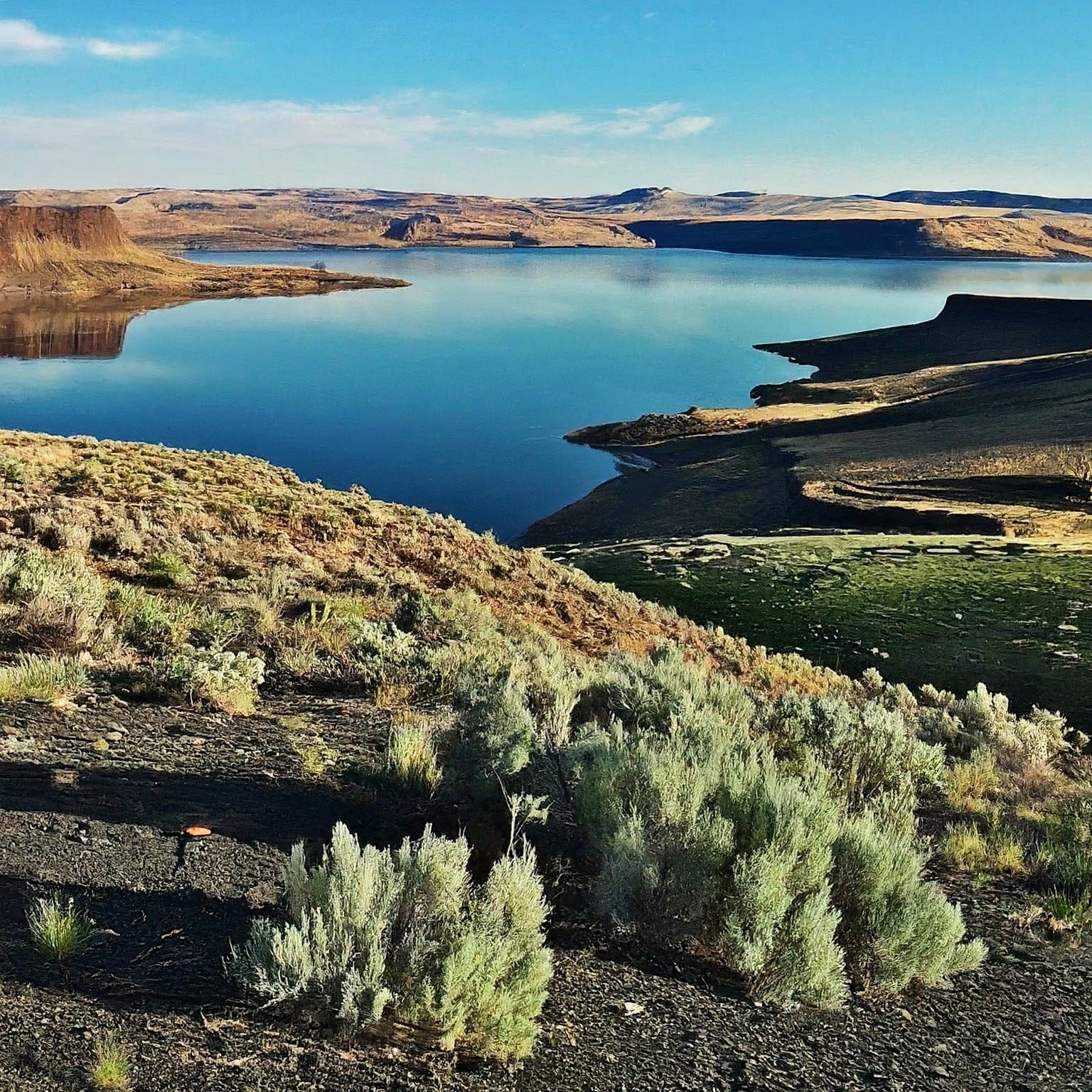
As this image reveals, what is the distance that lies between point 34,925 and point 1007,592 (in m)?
20.1

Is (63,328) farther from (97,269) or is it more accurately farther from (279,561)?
(279,561)

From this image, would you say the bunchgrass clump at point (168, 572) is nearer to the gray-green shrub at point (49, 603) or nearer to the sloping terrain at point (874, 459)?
the gray-green shrub at point (49, 603)

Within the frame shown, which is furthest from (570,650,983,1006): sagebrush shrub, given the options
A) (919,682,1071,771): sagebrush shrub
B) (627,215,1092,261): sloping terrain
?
(627,215,1092,261): sloping terrain

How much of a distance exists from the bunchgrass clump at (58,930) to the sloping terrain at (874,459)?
26.2 meters

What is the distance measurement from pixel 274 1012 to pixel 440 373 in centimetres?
6071

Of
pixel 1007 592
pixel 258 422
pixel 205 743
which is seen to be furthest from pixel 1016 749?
pixel 258 422

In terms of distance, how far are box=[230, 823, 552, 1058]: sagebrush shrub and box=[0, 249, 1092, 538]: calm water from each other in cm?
3090

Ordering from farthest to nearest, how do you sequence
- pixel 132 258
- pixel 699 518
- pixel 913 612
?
pixel 132 258 < pixel 699 518 < pixel 913 612

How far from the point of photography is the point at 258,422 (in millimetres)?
47750

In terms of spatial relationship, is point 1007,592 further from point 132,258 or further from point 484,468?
point 132,258

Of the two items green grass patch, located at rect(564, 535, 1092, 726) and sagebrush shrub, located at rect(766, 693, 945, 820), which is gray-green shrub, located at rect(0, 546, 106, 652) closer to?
sagebrush shrub, located at rect(766, 693, 945, 820)

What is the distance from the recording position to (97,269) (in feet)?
346

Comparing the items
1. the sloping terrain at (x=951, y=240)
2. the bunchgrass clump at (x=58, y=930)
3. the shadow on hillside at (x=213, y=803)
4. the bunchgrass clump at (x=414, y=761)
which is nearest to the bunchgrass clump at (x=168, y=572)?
the shadow on hillside at (x=213, y=803)

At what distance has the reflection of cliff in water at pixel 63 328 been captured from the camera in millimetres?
65875
